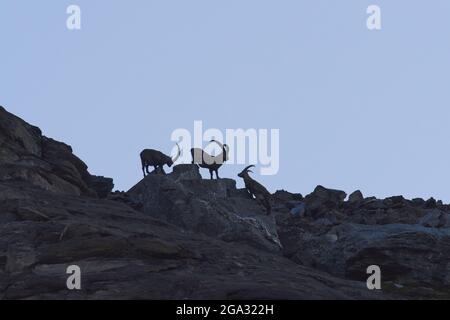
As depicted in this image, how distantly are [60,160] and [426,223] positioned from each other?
55.4 ft

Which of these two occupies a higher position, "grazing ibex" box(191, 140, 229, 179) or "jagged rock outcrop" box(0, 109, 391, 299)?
"grazing ibex" box(191, 140, 229, 179)

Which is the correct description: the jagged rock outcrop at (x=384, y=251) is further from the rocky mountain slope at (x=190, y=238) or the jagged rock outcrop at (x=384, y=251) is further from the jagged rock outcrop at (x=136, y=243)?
the jagged rock outcrop at (x=136, y=243)

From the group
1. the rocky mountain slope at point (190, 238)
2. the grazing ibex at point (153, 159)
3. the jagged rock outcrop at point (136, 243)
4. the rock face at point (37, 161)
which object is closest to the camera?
the jagged rock outcrop at point (136, 243)

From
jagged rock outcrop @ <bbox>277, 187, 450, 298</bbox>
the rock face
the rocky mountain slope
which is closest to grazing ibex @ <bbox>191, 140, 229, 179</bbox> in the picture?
the rocky mountain slope

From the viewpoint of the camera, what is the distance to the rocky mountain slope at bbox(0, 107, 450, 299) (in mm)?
19688

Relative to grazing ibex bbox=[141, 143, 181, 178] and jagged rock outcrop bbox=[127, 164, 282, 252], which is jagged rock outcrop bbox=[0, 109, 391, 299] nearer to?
jagged rock outcrop bbox=[127, 164, 282, 252]

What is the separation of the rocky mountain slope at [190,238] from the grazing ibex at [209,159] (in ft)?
4.13

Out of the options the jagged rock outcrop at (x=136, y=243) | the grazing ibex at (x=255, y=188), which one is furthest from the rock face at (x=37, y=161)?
the grazing ibex at (x=255, y=188)

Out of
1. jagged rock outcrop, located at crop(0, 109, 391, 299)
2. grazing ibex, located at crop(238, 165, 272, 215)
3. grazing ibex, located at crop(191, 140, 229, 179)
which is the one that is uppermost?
grazing ibex, located at crop(191, 140, 229, 179)

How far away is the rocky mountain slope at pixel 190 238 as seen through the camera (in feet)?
64.6

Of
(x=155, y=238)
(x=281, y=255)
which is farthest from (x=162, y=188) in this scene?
(x=155, y=238)

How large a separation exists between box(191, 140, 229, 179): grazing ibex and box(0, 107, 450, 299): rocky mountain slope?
4.13 ft

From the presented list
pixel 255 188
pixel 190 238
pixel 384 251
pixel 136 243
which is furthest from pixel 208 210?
pixel 136 243

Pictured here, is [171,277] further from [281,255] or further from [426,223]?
[426,223]
